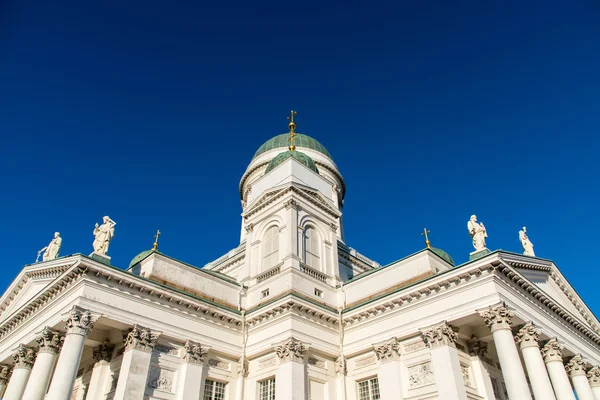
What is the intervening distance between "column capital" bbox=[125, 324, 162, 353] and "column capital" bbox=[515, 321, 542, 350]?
16082mm

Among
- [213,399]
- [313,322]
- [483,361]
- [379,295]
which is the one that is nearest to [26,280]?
[213,399]

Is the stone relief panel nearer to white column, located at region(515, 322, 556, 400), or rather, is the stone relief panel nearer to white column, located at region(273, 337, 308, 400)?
white column, located at region(515, 322, 556, 400)

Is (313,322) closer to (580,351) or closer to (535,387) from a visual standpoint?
(535,387)

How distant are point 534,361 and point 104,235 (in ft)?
65.4

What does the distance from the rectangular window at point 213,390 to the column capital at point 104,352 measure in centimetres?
472

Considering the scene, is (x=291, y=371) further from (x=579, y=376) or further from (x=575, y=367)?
(x=579, y=376)

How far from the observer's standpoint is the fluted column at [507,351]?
16.6 meters

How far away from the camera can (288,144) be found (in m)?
41.4

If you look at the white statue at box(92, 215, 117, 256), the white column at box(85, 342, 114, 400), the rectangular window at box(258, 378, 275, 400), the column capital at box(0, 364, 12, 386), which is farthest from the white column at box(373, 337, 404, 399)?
the column capital at box(0, 364, 12, 386)

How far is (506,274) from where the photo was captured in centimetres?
1952

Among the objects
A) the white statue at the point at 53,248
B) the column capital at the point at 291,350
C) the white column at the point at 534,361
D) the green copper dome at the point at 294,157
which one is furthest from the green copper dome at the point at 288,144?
the white column at the point at 534,361

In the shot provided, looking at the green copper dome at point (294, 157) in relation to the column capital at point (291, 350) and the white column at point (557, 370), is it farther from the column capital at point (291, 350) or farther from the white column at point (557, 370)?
the white column at point (557, 370)

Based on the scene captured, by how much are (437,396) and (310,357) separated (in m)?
6.21

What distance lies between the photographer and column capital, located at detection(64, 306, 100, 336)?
17.8 m
